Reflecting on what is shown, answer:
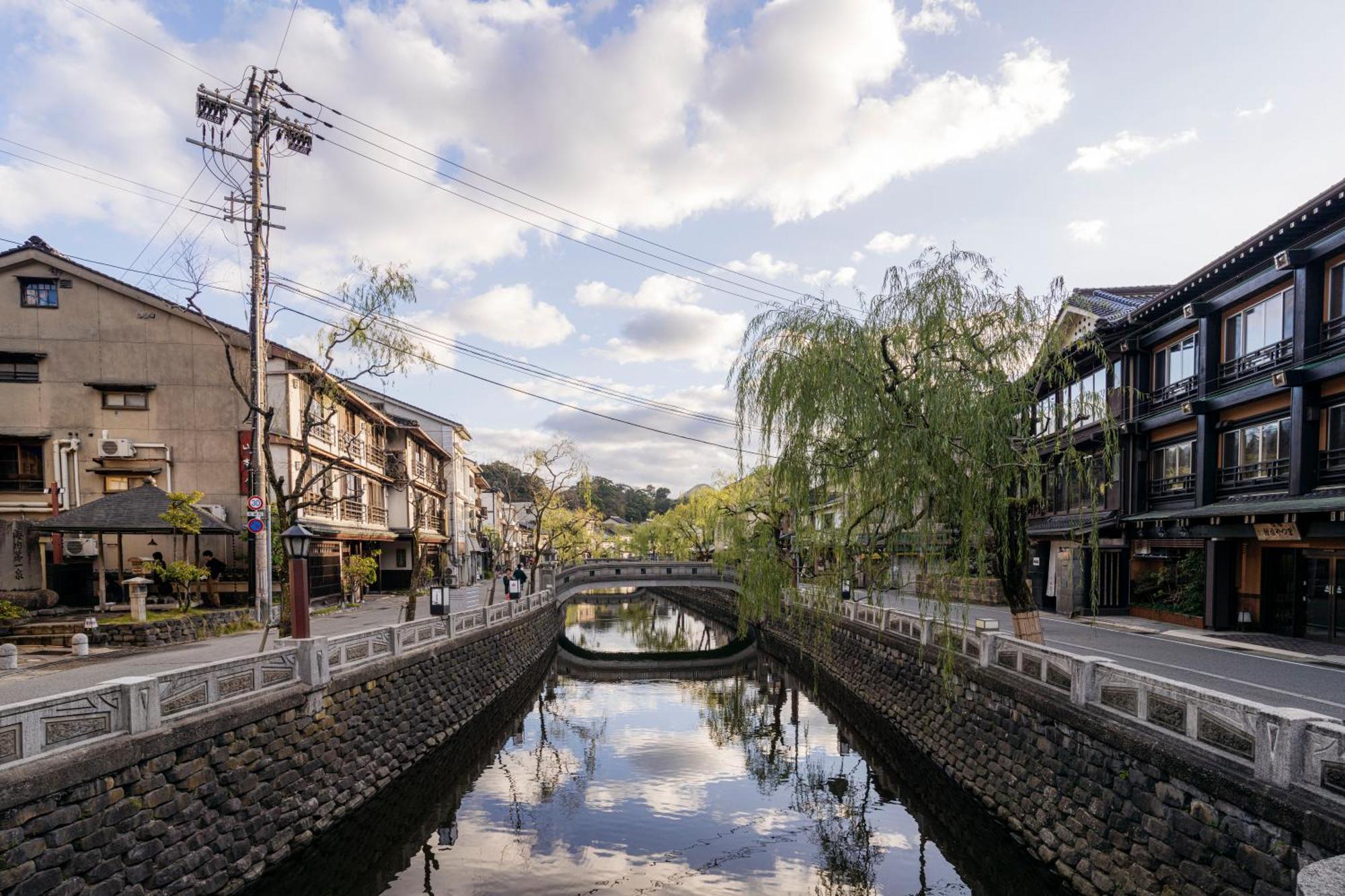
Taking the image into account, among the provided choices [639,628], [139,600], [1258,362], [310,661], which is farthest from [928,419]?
[639,628]

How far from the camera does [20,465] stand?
66.1ft

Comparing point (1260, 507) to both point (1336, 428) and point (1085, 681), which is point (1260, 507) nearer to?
point (1336, 428)

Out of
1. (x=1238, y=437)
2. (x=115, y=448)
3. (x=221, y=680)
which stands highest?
(x=1238, y=437)

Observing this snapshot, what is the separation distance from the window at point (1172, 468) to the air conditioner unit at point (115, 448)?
111 feet

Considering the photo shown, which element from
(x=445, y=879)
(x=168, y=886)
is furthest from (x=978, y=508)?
(x=168, y=886)

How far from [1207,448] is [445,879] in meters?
22.9

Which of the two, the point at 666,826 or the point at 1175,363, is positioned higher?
the point at 1175,363

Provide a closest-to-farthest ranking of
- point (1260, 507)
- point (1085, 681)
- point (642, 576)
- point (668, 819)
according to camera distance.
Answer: point (1085, 681), point (668, 819), point (1260, 507), point (642, 576)

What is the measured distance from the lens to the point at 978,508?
10.4 m

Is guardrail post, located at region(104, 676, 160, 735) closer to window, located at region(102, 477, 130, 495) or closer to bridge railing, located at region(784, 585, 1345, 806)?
bridge railing, located at region(784, 585, 1345, 806)

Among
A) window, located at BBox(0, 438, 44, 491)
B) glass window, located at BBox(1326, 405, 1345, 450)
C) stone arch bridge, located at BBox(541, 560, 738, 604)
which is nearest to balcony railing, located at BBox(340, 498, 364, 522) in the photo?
window, located at BBox(0, 438, 44, 491)

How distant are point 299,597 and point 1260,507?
2222 centimetres

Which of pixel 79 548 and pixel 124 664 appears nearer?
pixel 124 664

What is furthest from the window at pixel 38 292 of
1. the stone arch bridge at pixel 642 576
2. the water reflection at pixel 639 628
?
the water reflection at pixel 639 628
